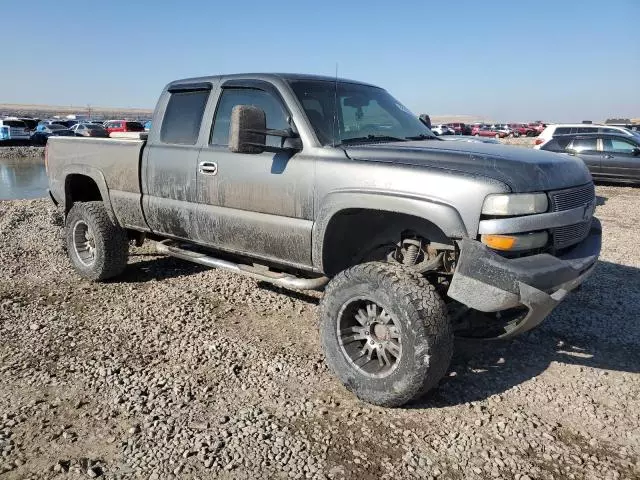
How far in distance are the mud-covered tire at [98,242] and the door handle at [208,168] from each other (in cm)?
167

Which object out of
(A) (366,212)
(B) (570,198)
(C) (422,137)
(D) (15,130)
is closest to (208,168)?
(A) (366,212)

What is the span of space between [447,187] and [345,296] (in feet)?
3.16

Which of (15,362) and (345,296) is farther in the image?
(15,362)

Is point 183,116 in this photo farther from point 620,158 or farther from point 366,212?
point 620,158

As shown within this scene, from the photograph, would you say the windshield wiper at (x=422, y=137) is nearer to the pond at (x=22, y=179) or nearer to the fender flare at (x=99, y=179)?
the fender flare at (x=99, y=179)

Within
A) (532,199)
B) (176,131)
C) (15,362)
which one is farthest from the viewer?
(176,131)

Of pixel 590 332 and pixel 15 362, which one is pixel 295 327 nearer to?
pixel 15 362

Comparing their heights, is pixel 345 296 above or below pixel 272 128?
below

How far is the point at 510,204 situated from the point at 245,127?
5.84 feet

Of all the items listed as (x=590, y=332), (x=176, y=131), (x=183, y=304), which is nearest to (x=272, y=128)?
(x=176, y=131)

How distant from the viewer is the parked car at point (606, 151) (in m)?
13.7

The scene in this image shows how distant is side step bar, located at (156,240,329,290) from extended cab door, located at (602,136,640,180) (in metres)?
12.8

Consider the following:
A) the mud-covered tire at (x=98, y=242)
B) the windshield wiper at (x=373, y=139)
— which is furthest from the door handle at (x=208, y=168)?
the mud-covered tire at (x=98, y=242)

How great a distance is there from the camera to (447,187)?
2.95 m
